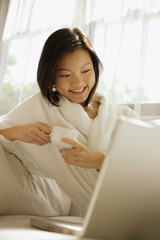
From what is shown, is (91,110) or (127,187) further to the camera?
A: (91,110)

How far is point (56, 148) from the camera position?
1.62 metres

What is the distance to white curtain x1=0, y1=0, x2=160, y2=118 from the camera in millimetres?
2365

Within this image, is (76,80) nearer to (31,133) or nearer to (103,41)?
(31,133)

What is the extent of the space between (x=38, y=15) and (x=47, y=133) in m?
2.21

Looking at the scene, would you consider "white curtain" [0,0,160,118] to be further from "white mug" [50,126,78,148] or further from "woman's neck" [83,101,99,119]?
"white mug" [50,126,78,148]

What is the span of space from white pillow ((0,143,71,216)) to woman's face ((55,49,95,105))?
41cm

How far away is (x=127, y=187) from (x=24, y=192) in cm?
95

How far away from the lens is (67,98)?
67.5 inches

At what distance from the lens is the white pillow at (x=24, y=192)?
1.54 m

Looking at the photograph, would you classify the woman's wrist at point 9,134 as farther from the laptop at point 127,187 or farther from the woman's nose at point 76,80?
the laptop at point 127,187

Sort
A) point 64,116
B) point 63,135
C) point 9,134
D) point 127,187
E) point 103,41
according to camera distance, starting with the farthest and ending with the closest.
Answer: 1. point 103,41
2. point 64,116
3. point 9,134
4. point 63,135
5. point 127,187

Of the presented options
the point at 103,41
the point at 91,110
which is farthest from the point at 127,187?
the point at 103,41

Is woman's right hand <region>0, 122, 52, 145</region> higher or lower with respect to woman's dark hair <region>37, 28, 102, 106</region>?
lower

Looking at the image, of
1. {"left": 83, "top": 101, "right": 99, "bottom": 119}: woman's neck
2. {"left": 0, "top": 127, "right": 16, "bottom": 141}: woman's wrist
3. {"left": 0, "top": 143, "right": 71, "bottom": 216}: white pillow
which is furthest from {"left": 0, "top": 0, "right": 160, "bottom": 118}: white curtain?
{"left": 0, "top": 127, "right": 16, "bottom": 141}: woman's wrist
